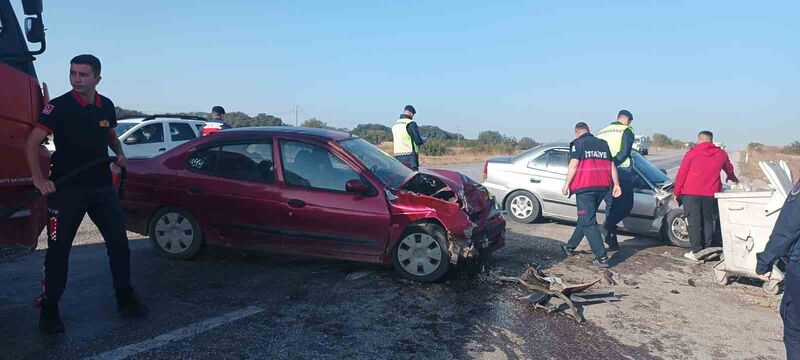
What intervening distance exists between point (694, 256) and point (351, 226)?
4567 millimetres

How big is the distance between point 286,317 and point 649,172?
263 inches

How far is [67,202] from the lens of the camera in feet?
12.8

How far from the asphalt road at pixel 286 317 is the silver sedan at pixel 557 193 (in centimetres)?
328

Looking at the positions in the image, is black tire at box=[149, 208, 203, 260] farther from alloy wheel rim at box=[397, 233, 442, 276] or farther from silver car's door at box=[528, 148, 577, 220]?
silver car's door at box=[528, 148, 577, 220]

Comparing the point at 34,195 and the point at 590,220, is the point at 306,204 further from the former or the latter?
the point at 590,220

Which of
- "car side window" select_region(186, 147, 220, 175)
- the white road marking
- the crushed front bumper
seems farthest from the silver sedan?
the white road marking

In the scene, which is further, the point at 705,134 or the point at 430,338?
the point at 705,134

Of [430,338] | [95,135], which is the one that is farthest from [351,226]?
[95,135]

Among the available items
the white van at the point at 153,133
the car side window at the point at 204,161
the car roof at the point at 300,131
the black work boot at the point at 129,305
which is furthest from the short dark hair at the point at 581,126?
the white van at the point at 153,133

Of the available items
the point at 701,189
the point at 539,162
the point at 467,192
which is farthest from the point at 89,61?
the point at 539,162

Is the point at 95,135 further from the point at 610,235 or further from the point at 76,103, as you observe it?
the point at 610,235

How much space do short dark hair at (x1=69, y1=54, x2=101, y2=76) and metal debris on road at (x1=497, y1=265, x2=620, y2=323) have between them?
395cm

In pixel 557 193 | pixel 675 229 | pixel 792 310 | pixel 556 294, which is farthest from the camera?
pixel 557 193

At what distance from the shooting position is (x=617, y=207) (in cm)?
782
